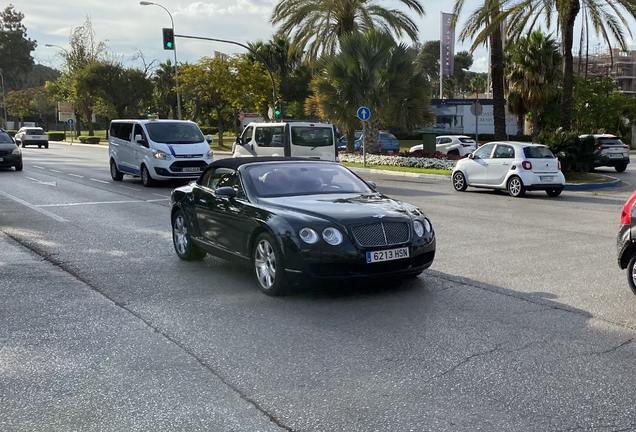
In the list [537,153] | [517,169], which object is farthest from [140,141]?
[537,153]

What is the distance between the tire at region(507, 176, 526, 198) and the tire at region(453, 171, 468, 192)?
1.73m

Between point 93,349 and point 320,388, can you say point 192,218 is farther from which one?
point 320,388

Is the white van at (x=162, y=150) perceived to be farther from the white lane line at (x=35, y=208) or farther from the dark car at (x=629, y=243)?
the dark car at (x=629, y=243)

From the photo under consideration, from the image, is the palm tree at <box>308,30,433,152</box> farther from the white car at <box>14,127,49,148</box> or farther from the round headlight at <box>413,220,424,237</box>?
the white car at <box>14,127,49,148</box>

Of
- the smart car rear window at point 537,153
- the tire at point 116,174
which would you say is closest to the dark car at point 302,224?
the smart car rear window at point 537,153

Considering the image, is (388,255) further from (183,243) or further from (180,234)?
(180,234)

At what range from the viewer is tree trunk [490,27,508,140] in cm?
2580

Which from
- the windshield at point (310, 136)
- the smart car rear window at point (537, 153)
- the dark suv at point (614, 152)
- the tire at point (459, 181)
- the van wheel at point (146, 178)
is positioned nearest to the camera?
the smart car rear window at point (537, 153)

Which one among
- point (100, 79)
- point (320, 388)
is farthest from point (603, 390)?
point (100, 79)

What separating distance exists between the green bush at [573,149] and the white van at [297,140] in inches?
281

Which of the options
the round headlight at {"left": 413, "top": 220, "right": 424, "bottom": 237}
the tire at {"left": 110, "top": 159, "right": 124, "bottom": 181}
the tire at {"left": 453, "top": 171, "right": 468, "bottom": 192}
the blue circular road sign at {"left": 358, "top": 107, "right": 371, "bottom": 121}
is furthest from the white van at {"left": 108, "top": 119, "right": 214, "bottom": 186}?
the round headlight at {"left": 413, "top": 220, "right": 424, "bottom": 237}

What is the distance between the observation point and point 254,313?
20.8 feet

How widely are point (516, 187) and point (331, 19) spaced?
811 inches

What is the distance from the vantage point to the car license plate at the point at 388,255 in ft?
21.9
